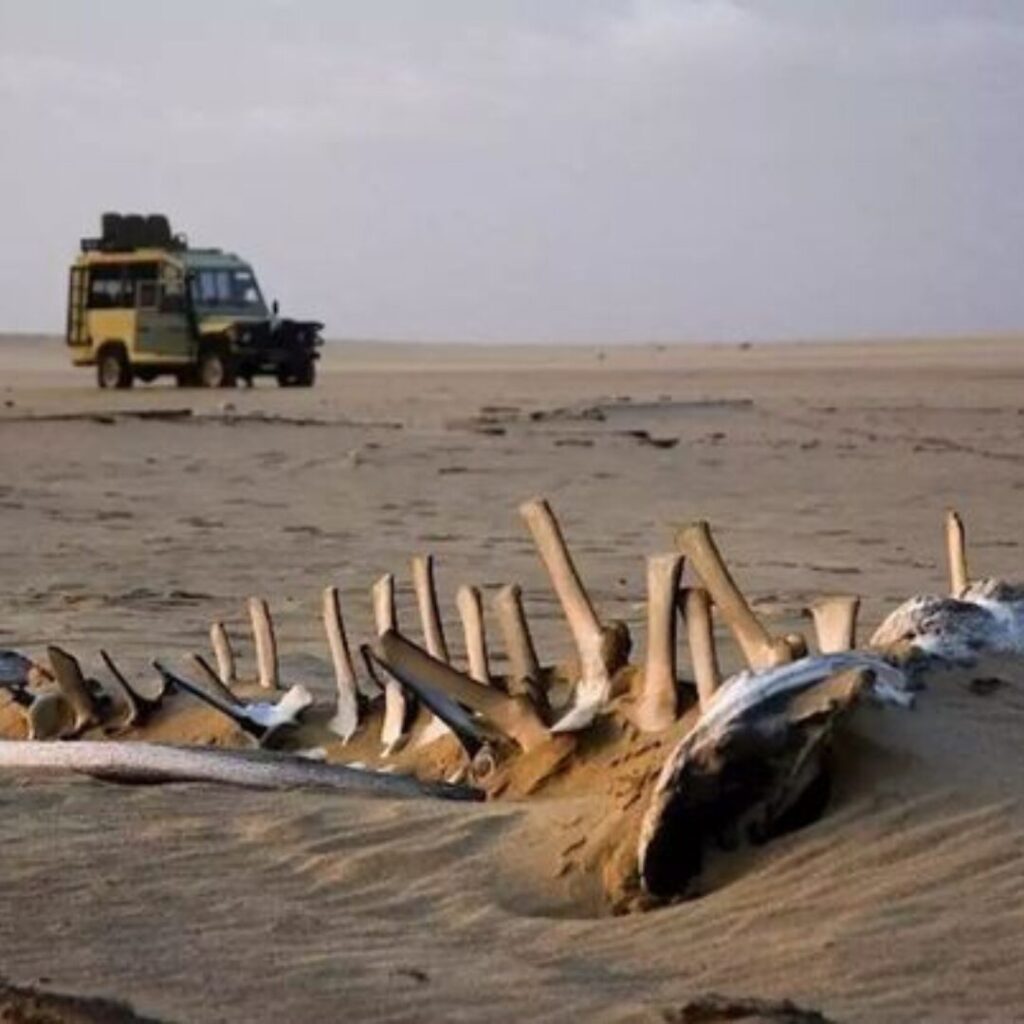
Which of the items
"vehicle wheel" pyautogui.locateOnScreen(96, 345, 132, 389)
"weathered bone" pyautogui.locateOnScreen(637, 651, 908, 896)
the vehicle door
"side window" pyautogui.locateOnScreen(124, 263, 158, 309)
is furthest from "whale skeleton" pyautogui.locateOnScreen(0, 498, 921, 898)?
"vehicle wheel" pyautogui.locateOnScreen(96, 345, 132, 389)

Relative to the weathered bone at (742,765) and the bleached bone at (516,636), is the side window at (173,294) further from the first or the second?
the weathered bone at (742,765)

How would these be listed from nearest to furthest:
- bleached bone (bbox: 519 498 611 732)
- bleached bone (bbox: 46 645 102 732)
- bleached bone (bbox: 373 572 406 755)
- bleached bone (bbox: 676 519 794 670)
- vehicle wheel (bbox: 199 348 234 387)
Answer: bleached bone (bbox: 676 519 794 670) → bleached bone (bbox: 519 498 611 732) → bleached bone (bbox: 373 572 406 755) → bleached bone (bbox: 46 645 102 732) → vehicle wheel (bbox: 199 348 234 387)

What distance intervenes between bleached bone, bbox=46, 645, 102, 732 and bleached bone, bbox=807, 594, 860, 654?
2.14 m

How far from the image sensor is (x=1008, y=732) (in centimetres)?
391

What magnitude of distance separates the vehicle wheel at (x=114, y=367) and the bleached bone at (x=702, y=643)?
3130 cm

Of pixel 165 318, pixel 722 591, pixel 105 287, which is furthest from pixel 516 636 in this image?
pixel 105 287

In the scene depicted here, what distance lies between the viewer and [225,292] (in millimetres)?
35281

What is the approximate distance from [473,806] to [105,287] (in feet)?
105

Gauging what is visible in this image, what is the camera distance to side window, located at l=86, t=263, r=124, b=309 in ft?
116

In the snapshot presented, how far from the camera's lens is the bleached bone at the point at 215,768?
4570 mm

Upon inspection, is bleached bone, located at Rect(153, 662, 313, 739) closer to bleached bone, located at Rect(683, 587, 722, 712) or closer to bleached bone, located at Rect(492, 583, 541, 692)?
bleached bone, located at Rect(492, 583, 541, 692)

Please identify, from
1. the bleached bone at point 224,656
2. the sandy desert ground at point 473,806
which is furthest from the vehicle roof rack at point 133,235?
the bleached bone at point 224,656

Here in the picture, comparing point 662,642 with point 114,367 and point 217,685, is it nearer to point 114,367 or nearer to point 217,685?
point 217,685

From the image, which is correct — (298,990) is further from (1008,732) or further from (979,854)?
(1008,732)
